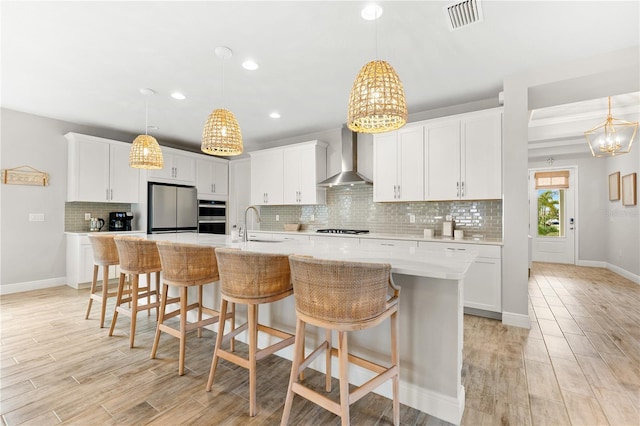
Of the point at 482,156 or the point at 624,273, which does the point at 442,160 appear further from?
the point at 624,273

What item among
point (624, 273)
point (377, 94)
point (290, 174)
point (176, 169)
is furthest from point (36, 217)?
point (624, 273)

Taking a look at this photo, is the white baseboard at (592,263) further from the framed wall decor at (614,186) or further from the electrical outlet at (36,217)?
the electrical outlet at (36,217)

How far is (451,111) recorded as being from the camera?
13.6ft

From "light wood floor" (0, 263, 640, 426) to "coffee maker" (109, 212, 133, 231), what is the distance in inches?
78.6

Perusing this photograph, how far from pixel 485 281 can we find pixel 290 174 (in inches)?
135

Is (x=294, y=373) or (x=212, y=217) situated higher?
(x=212, y=217)

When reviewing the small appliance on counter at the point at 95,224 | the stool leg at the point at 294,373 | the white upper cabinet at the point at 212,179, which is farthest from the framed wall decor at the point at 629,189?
the small appliance on counter at the point at 95,224

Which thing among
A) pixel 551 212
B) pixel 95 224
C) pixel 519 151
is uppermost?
pixel 519 151

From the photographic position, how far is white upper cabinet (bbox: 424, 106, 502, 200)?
11.5 ft

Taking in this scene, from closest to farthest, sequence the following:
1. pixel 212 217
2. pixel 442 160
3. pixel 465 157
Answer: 1. pixel 465 157
2. pixel 442 160
3. pixel 212 217

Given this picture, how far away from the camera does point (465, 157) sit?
3.70 m

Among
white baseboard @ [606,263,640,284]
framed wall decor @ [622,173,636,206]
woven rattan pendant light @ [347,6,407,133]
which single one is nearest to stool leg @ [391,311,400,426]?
woven rattan pendant light @ [347,6,407,133]

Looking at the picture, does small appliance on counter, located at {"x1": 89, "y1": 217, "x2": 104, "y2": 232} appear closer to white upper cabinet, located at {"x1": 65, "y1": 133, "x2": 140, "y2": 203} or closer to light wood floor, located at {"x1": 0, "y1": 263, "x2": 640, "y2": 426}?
white upper cabinet, located at {"x1": 65, "y1": 133, "x2": 140, "y2": 203}

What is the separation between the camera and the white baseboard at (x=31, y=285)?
426cm
